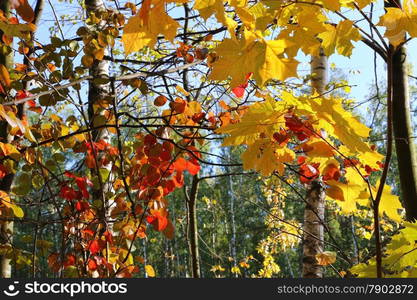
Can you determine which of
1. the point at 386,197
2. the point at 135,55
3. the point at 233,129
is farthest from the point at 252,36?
the point at 135,55

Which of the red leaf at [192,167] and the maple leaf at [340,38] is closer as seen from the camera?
the maple leaf at [340,38]

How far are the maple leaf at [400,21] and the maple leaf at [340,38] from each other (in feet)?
0.39

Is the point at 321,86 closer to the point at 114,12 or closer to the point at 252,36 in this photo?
the point at 114,12

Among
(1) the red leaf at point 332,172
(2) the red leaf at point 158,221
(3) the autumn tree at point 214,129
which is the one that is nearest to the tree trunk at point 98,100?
(3) the autumn tree at point 214,129

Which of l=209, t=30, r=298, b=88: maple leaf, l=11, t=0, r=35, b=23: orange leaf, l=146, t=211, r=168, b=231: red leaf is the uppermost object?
l=11, t=0, r=35, b=23: orange leaf

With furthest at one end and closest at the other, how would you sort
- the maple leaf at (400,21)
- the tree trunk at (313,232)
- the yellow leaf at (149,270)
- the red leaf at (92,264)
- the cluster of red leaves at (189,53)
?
the tree trunk at (313,232)
the yellow leaf at (149,270)
the cluster of red leaves at (189,53)
the red leaf at (92,264)
the maple leaf at (400,21)

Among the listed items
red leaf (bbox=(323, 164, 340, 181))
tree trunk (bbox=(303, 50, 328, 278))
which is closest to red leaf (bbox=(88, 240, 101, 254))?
red leaf (bbox=(323, 164, 340, 181))

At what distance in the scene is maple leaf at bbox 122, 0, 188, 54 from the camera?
815 millimetres

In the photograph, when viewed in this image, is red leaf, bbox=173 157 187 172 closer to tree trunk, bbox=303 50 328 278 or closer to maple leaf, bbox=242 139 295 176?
maple leaf, bbox=242 139 295 176

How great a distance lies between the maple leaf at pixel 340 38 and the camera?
37.0 inches

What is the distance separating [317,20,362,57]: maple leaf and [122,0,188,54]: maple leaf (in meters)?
0.36

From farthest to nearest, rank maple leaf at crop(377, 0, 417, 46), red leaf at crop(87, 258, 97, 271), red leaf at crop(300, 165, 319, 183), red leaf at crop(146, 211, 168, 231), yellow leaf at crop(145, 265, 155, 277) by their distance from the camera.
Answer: yellow leaf at crop(145, 265, 155, 277) → red leaf at crop(87, 258, 97, 271) → red leaf at crop(146, 211, 168, 231) → red leaf at crop(300, 165, 319, 183) → maple leaf at crop(377, 0, 417, 46)

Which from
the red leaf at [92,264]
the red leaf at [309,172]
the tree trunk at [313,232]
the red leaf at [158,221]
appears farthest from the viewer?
the tree trunk at [313,232]

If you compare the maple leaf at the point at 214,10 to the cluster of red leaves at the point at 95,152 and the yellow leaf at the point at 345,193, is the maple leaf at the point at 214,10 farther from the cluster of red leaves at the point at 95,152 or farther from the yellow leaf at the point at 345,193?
the cluster of red leaves at the point at 95,152
